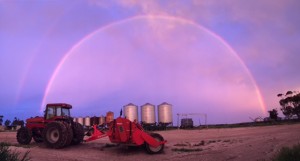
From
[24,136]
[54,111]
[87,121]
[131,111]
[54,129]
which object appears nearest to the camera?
[54,129]

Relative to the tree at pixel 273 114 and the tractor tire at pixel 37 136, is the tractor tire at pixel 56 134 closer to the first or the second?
the tractor tire at pixel 37 136

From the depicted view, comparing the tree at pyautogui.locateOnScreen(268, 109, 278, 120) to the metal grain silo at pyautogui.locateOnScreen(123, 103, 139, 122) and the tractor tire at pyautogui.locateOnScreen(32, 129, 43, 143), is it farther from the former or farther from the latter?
the tractor tire at pyautogui.locateOnScreen(32, 129, 43, 143)

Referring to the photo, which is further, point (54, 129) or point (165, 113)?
point (165, 113)

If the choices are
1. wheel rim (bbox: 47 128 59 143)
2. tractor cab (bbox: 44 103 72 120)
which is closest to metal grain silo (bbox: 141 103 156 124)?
tractor cab (bbox: 44 103 72 120)

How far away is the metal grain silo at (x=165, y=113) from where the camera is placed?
2293 inches

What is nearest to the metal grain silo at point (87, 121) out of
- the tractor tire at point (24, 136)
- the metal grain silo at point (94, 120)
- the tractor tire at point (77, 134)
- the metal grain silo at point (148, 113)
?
the metal grain silo at point (94, 120)

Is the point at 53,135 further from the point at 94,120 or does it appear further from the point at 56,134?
the point at 94,120

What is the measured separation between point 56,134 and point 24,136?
4.59 meters

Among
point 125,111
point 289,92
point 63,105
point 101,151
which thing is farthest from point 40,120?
point 289,92

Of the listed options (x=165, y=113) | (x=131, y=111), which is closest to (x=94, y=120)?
(x=131, y=111)

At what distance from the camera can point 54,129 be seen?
27734 millimetres

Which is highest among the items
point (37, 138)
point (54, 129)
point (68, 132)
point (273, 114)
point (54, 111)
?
point (273, 114)

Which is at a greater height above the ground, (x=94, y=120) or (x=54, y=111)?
(x=94, y=120)

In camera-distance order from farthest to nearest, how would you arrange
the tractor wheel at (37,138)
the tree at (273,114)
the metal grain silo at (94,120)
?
1. the tree at (273,114)
2. the metal grain silo at (94,120)
3. the tractor wheel at (37,138)
